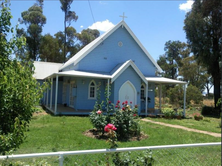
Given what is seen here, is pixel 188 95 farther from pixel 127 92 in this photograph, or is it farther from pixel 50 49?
pixel 50 49

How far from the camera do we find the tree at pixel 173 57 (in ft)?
178

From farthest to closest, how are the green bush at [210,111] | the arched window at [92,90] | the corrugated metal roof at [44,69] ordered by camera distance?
the corrugated metal roof at [44,69]
the green bush at [210,111]
the arched window at [92,90]

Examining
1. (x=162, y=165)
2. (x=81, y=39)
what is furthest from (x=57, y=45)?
(x=162, y=165)

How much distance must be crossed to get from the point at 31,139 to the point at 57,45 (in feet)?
132

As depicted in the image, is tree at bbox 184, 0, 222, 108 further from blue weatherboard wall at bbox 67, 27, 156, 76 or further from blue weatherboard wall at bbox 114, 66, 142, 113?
blue weatherboard wall at bbox 114, 66, 142, 113

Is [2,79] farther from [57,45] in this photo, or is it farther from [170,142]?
[57,45]

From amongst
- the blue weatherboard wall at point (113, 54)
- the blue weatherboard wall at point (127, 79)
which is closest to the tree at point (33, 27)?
the blue weatherboard wall at point (113, 54)

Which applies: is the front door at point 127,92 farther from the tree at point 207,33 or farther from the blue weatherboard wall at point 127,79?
the tree at point 207,33

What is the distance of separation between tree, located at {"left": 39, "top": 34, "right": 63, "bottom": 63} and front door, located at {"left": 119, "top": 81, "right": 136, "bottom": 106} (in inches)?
1230

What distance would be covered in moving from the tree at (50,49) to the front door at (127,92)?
31253 mm

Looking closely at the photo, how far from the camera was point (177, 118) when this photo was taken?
17.6 meters

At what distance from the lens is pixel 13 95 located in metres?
3.11

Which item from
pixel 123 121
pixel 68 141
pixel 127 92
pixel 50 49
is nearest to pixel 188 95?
pixel 127 92

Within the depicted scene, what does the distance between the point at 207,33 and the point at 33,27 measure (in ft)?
109
